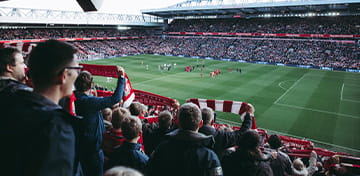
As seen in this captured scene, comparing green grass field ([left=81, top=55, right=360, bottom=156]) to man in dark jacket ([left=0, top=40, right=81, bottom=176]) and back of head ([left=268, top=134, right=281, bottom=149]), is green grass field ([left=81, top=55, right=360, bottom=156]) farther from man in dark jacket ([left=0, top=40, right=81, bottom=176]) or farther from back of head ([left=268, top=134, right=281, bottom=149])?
man in dark jacket ([left=0, top=40, right=81, bottom=176])

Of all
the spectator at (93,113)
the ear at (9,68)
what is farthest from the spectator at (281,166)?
the ear at (9,68)

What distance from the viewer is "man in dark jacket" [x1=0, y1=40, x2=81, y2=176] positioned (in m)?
1.46

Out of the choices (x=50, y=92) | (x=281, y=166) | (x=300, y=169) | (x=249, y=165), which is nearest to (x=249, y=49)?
(x=300, y=169)

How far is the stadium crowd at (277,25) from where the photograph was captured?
51.9 metres

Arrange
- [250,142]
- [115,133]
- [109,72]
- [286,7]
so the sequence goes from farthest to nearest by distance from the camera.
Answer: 1. [286,7]
2. [109,72]
3. [115,133]
4. [250,142]

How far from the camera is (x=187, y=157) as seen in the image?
8.51 ft

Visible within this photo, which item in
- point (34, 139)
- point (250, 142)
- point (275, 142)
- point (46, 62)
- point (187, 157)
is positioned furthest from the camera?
point (275, 142)

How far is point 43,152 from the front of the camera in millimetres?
1458

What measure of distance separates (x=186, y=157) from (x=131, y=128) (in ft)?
3.23

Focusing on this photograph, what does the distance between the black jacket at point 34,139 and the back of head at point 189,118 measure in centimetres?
145

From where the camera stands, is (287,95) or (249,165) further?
(287,95)

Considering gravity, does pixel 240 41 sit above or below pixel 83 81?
above

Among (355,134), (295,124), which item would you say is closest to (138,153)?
(295,124)

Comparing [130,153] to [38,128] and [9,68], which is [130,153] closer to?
[38,128]
